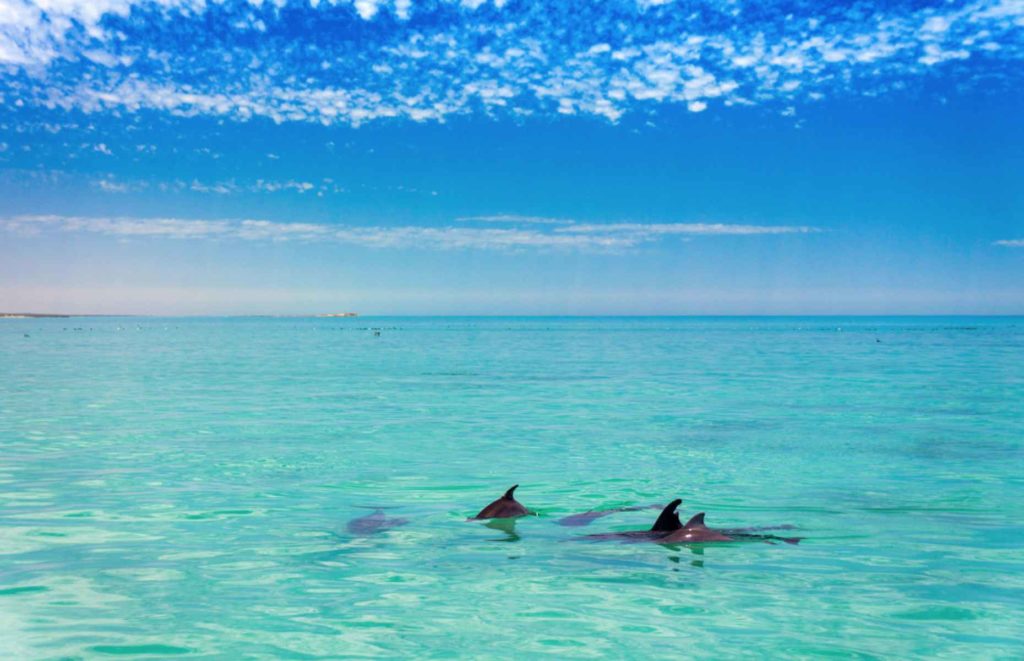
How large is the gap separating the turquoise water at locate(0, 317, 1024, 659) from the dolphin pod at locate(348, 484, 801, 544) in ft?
0.93

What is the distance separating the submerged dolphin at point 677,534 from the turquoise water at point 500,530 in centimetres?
29

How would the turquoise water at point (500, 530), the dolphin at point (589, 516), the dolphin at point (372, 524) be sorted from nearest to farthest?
the turquoise water at point (500, 530) → the dolphin at point (372, 524) → the dolphin at point (589, 516)

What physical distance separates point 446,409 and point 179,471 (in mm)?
14007

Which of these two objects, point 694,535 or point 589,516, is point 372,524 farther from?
point 694,535

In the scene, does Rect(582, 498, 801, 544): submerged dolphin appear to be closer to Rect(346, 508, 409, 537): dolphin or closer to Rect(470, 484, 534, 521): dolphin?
Rect(470, 484, 534, 521): dolphin

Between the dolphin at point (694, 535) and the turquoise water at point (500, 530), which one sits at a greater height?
the dolphin at point (694, 535)

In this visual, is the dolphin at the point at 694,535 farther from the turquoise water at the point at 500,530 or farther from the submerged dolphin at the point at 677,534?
the turquoise water at the point at 500,530

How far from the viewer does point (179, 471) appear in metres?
18.8

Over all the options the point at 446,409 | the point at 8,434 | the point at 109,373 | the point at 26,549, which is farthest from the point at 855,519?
the point at 109,373

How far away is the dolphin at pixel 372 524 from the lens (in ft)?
43.5

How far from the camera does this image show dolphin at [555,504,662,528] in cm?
1373

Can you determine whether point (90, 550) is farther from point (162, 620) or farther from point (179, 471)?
point (179, 471)

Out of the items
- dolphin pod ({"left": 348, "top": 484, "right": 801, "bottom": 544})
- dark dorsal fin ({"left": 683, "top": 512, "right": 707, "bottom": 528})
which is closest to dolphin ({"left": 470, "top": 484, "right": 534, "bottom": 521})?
dolphin pod ({"left": 348, "top": 484, "right": 801, "bottom": 544})

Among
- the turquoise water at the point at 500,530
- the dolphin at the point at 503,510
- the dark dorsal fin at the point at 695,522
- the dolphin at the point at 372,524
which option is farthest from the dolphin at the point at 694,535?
the dolphin at the point at 372,524
